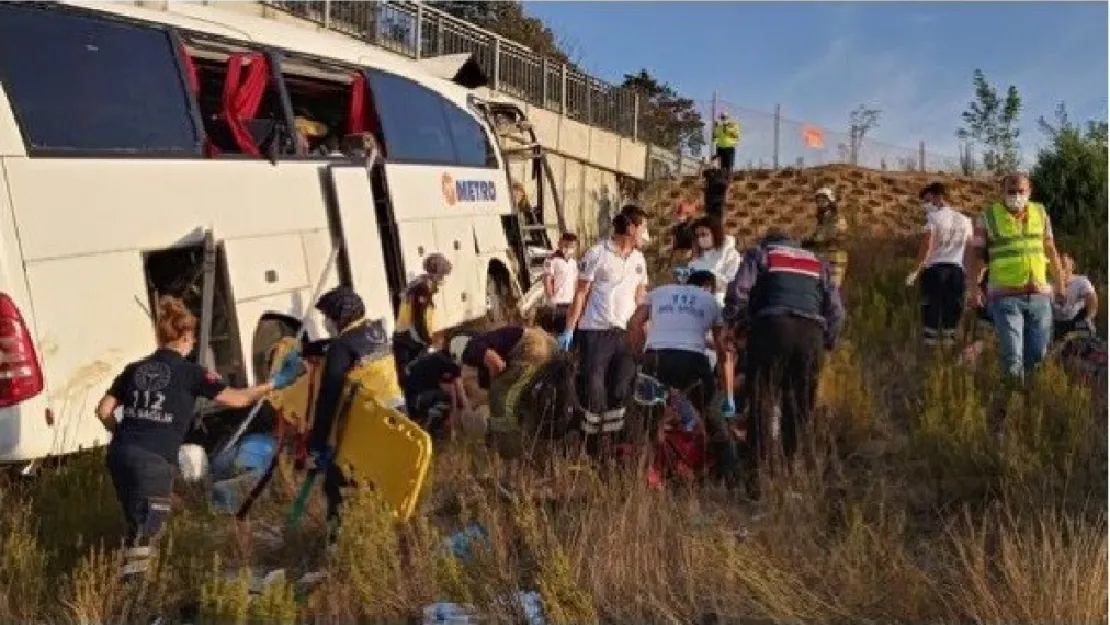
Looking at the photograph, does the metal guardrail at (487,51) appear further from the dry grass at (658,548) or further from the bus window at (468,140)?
the dry grass at (658,548)

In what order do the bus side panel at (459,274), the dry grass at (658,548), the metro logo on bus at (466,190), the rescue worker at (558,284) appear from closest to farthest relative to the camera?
1. the dry grass at (658,548)
2. the bus side panel at (459,274)
3. the metro logo on bus at (466,190)
4. the rescue worker at (558,284)

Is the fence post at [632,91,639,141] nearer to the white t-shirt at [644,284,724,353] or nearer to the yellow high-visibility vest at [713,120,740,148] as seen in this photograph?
the yellow high-visibility vest at [713,120,740,148]

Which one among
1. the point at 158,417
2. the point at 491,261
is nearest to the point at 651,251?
the point at 491,261

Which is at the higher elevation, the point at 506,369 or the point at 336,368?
the point at 336,368

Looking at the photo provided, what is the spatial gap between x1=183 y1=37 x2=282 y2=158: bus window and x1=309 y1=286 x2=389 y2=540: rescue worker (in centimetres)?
215

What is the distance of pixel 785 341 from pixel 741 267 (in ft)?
1.67

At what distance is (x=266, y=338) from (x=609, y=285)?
2146 mm

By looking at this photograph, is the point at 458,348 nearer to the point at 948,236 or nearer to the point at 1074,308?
the point at 948,236

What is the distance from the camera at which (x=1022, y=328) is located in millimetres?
7965

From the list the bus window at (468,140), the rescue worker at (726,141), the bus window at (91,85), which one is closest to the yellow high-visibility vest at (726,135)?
the rescue worker at (726,141)

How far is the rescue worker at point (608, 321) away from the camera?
659 centimetres

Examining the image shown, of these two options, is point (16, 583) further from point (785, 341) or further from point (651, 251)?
point (651, 251)

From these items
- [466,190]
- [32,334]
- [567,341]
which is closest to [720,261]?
[567,341]

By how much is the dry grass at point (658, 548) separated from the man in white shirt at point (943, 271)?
318cm
